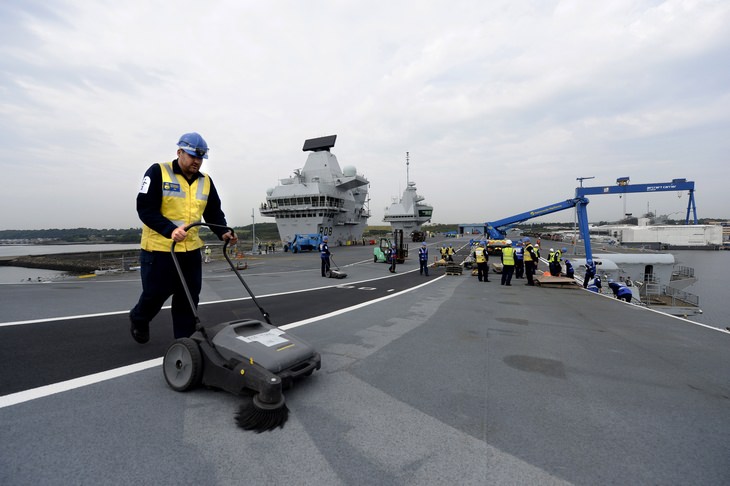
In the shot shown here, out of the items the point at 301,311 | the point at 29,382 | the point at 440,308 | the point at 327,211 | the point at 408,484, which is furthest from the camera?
the point at 327,211

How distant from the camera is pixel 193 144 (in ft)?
9.48

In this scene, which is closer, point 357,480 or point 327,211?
point 357,480

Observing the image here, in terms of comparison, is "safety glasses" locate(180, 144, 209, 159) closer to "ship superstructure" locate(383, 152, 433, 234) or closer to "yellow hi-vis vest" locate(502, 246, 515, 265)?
"yellow hi-vis vest" locate(502, 246, 515, 265)

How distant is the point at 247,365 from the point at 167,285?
4.65ft

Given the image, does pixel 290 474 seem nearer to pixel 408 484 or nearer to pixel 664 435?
pixel 408 484

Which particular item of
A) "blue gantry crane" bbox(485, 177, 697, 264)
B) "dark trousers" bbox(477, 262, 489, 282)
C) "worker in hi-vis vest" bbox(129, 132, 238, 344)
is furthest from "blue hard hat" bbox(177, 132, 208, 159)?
"blue gantry crane" bbox(485, 177, 697, 264)

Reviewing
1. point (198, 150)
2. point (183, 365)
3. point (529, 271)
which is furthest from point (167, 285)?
point (529, 271)

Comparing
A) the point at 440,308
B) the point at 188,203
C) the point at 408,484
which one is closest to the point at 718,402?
the point at 408,484

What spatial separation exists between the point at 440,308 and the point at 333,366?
398cm

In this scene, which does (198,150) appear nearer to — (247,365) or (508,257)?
(247,365)

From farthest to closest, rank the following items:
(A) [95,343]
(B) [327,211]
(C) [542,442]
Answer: (B) [327,211] < (A) [95,343] < (C) [542,442]

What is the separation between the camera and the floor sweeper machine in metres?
2.01

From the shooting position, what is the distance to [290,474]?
1570 mm

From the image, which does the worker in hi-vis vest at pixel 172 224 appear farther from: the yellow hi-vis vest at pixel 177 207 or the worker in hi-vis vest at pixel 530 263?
the worker in hi-vis vest at pixel 530 263
